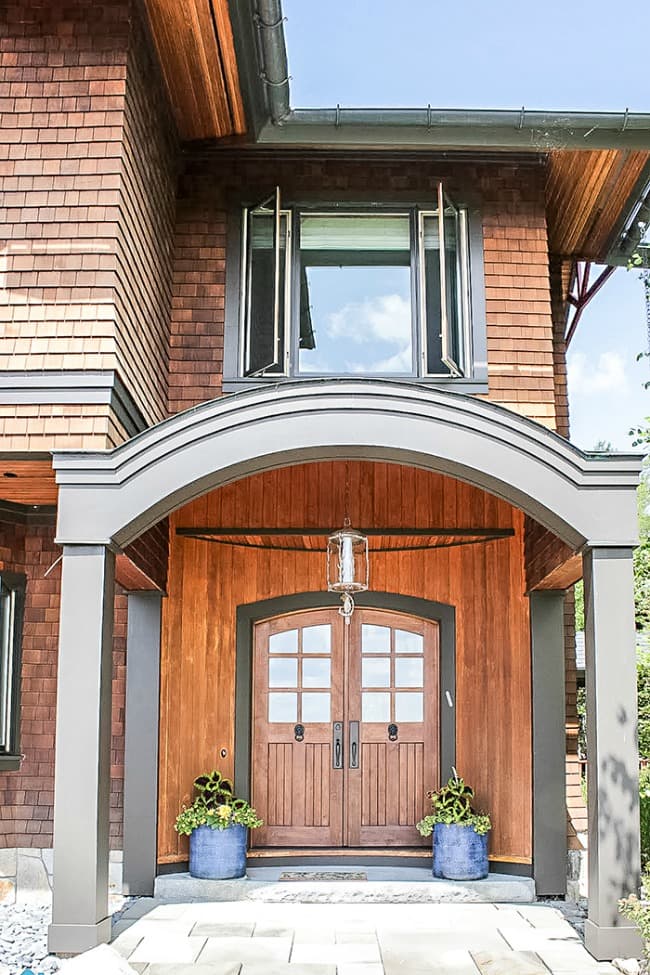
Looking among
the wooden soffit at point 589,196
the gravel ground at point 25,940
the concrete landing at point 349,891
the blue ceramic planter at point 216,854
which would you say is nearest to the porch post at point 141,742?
the concrete landing at point 349,891

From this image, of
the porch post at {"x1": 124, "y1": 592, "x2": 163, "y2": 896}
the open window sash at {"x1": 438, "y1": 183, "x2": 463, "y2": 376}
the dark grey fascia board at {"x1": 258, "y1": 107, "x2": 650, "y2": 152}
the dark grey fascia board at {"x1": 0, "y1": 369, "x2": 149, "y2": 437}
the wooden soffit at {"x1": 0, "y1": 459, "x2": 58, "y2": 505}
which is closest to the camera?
the dark grey fascia board at {"x1": 0, "y1": 369, "x2": 149, "y2": 437}

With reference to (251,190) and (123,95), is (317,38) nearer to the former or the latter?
(251,190)

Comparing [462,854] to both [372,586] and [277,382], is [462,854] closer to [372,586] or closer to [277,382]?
[372,586]

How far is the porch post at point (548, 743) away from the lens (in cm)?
706

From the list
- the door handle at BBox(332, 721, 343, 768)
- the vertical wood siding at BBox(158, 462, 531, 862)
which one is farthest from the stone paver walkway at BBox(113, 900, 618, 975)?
the door handle at BBox(332, 721, 343, 768)

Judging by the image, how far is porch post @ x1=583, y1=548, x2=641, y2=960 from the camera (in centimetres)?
525

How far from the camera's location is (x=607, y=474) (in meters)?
5.64

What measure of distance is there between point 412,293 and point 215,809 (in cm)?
394

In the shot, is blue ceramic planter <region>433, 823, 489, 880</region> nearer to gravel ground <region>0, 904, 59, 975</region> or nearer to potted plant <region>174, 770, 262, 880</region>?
potted plant <region>174, 770, 262, 880</region>

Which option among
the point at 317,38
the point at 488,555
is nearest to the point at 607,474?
the point at 488,555

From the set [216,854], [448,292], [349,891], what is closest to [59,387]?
[448,292]

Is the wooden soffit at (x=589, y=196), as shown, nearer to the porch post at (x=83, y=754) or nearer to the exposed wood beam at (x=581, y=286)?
the exposed wood beam at (x=581, y=286)

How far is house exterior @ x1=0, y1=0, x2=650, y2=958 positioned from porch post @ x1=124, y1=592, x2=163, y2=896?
0.06 feet

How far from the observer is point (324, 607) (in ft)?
26.1
